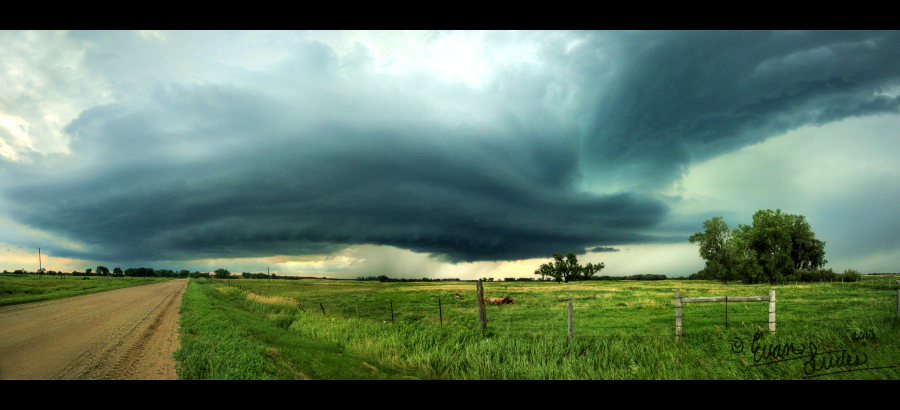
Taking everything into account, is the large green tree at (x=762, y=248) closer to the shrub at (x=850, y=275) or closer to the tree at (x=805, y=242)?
the tree at (x=805, y=242)

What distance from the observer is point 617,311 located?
2052cm

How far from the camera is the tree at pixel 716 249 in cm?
5200

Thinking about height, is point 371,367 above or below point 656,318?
above

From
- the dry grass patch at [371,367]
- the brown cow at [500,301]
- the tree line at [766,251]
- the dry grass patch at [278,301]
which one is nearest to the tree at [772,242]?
the tree line at [766,251]

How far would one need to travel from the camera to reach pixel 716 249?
55.8 metres

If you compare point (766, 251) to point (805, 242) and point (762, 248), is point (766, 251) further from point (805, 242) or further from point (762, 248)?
point (805, 242)

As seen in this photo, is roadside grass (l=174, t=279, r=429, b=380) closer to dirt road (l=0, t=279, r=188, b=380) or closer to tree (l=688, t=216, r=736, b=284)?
dirt road (l=0, t=279, r=188, b=380)

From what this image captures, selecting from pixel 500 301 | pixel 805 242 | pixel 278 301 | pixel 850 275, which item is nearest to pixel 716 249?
pixel 850 275

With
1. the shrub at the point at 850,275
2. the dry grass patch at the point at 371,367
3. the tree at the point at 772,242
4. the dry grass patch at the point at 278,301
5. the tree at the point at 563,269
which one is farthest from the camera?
the tree at the point at 563,269

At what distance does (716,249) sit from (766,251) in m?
16.3
